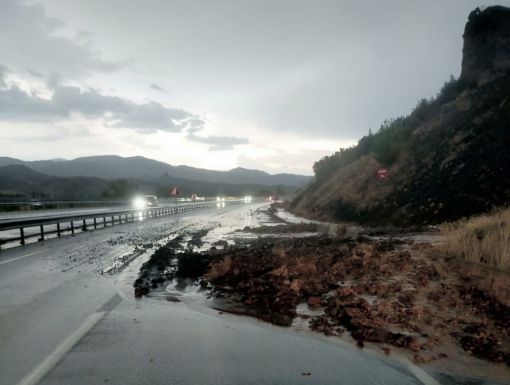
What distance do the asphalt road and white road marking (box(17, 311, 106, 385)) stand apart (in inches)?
0.4

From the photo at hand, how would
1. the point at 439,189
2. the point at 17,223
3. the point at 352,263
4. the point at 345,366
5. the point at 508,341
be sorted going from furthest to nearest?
1. the point at 439,189
2. the point at 17,223
3. the point at 352,263
4. the point at 508,341
5. the point at 345,366

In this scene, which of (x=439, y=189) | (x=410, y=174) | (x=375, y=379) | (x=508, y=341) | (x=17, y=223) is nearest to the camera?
(x=375, y=379)

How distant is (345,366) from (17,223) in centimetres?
1791

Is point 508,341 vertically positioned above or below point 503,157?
below

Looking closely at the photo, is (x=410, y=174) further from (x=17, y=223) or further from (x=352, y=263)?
(x=17, y=223)

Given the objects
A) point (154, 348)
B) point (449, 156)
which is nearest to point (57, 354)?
point (154, 348)

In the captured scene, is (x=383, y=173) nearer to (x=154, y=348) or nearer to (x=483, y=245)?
(x=483, y=245)

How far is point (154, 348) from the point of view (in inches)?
217

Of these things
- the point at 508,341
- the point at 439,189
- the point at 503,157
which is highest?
the point at 503,157

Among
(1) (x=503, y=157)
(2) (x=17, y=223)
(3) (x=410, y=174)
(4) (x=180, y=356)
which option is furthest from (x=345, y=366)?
(3) (x=410, y=174)

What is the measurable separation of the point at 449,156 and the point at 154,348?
967 inches

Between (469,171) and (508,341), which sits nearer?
(508,341)

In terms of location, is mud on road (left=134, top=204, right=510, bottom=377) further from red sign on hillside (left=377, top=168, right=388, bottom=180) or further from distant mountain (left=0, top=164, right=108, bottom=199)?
distant mountain (left=0, top=164, right=108, bottom=199)

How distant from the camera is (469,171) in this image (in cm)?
2278
